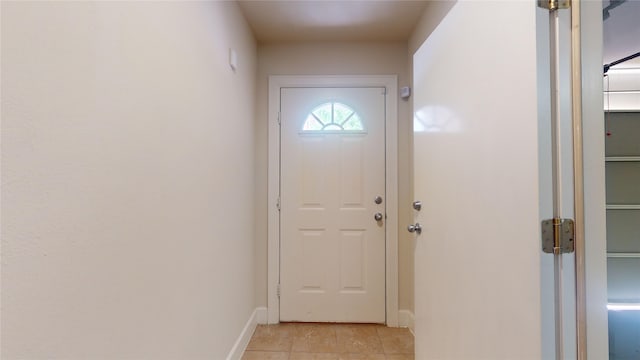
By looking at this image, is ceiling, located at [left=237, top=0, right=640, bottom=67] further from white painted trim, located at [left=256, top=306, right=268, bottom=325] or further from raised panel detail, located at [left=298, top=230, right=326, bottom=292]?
white painted trim, located at [left=256, top=306, right=268, bottom=325]

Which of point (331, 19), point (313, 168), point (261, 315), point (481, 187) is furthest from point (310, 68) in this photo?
point (261, 315)

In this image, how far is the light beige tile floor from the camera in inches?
77.7

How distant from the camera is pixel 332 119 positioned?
8.10ft

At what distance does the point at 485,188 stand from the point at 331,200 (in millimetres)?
1498

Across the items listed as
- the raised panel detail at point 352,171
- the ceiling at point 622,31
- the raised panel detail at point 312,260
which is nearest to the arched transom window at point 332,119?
the raised panel detail at point 352,171

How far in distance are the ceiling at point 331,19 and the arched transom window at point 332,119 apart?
1.83 ft

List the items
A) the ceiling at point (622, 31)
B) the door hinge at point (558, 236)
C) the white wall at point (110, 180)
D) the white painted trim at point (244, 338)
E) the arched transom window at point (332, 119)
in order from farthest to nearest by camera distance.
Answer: the arched transom window at point (332, 119) < the white painted trim at point (244, 338) < the ceiling at point (622, 31) < the door hinge at point (558, 236) < the white wall at point (110, 180)

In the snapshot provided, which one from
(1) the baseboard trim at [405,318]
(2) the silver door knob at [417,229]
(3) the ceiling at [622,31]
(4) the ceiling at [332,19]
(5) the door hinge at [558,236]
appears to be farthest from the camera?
(1) the baseboard trim at [405,318]

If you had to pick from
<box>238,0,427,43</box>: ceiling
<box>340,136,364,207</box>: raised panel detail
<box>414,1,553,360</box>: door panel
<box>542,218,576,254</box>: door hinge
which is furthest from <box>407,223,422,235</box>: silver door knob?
<box>238,0,427,43</box>: ceiling

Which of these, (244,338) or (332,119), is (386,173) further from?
(244,338)

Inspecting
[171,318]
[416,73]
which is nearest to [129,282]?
[171,318]

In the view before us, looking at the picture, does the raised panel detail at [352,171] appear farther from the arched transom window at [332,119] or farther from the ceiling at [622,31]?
the ceiling at [622,31]

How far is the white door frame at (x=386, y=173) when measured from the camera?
2.41m

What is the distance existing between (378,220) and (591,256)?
1641mm
